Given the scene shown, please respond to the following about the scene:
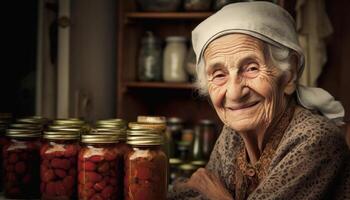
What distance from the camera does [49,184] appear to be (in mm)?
1181

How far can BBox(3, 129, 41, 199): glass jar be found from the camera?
48.9 inches

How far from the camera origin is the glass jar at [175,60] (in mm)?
2611

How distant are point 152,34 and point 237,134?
1.40 metres

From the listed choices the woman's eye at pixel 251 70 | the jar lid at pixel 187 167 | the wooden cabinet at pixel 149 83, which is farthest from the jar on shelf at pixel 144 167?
the wooden cabinet at pixel 149 83

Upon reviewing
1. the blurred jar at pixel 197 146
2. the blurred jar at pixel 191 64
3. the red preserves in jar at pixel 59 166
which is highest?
the blurred jar at pixel 191 64

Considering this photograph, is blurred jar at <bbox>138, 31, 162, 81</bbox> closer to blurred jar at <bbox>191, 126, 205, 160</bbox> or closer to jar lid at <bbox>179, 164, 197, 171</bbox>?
blurred jar at <bbox>191, 126, 205, 160</bbox>

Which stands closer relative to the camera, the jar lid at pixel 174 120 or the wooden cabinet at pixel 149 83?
the wooden cabinet at pixel 149 83

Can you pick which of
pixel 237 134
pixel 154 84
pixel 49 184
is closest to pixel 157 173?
pixel 49 184

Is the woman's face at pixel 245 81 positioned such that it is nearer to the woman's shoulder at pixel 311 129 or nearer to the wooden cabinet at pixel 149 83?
the woman's shoulder at pixel 311 129

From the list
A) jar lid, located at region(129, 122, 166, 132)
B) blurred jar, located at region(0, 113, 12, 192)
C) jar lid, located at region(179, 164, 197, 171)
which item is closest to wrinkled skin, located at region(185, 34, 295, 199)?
jar lid, located at region(129, 122, 166, 132)

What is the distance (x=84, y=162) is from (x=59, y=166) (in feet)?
0.29

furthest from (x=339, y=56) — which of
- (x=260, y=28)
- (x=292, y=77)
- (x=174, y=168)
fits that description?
(x=260, y=28)

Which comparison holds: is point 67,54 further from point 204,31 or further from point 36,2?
point 204,31

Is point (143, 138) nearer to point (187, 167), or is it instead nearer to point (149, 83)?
point (187, 167)
